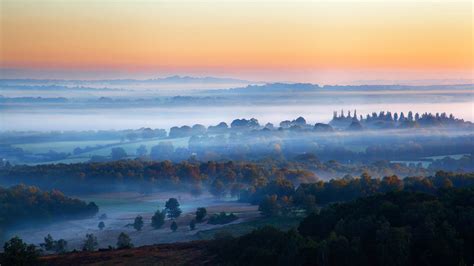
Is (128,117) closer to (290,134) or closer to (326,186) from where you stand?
(290,134)

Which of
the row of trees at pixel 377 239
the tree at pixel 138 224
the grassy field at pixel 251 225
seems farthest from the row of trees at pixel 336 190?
the row of trees at pixel 377 239

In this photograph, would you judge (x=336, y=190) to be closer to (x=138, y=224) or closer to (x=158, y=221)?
(x=158, y=221)

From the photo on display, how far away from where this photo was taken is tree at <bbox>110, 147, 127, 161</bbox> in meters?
56.7

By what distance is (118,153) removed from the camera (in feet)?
192

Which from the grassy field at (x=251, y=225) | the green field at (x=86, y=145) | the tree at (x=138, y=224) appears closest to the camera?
the grassy field at (x=251, y=225)

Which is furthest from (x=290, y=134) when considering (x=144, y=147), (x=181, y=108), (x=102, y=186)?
A: (x=102, y=186)

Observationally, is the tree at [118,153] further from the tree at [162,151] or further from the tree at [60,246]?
the tree at [60,246]

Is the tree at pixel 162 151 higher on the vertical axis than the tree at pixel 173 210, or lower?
higher

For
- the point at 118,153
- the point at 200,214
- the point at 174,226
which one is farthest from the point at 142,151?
the point at 174,226

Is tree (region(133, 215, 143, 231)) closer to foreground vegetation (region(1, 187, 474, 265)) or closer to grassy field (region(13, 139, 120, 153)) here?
foreground vegetation (region(1, 187, 474, 265))

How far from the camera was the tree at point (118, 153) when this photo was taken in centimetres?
5672

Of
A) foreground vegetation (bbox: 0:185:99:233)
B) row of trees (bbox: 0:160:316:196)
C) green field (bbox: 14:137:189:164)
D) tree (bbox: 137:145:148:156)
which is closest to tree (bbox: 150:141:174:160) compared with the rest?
tree (bbox: 137:145:148:156)

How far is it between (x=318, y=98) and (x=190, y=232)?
71511 millimetres

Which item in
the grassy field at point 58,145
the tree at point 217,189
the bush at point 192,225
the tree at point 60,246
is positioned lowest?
the tree at point 60,246
